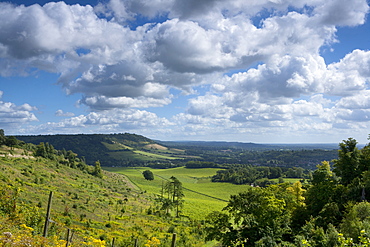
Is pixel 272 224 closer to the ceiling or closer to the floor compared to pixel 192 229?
closer to the ceiling

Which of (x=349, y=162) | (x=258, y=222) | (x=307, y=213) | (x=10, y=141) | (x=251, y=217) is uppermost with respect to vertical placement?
(x=349, y=162)

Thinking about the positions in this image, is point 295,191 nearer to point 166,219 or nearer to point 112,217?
point 166,219

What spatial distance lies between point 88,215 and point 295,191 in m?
40.2

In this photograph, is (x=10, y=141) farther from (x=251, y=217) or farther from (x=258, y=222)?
(x=258, y=222)

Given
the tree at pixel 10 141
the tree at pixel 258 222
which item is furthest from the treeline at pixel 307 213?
the tree at pixel 10 141

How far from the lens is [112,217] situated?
4403 centimetres

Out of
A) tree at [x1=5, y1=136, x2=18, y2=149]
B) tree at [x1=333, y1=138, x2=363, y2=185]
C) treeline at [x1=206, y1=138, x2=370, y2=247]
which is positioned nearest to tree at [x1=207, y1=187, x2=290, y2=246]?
treeline at [x1=206, y1=138, x2=370, y2=247]

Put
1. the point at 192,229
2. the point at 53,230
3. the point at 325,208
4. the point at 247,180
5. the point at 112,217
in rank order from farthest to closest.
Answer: the point at 247,180, the point at 192,229, the point at 112,217, the point at 325,208, the point at 53,230

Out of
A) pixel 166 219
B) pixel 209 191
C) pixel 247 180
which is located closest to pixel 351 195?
pixel 166 219

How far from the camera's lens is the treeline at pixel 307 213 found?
2588cm

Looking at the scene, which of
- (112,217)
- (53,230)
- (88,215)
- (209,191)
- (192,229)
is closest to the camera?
(53,230)

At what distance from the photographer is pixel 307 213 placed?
40188mm

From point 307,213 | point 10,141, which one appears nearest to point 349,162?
point 307,213

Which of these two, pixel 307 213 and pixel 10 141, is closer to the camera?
pixel 307 213
